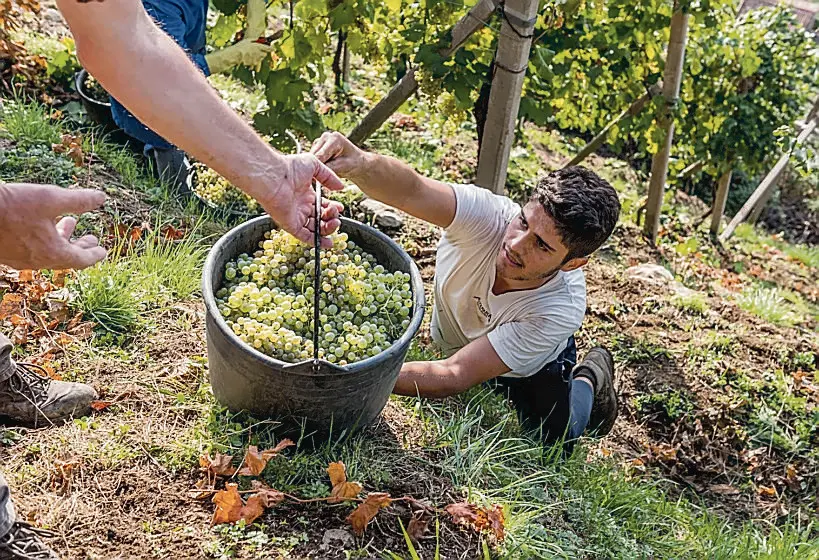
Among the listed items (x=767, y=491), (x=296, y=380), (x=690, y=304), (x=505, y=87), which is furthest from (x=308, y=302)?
(x=690, y=304)

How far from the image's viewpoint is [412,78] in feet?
12.2

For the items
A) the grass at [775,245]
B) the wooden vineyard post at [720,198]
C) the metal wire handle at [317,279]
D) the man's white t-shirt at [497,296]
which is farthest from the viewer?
the grass at [775,245]

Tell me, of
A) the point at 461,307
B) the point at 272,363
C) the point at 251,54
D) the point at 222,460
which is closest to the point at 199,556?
the point at 222,460

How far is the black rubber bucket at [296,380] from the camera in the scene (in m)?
2.04

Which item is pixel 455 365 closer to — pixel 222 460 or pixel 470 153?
pixel 222 460

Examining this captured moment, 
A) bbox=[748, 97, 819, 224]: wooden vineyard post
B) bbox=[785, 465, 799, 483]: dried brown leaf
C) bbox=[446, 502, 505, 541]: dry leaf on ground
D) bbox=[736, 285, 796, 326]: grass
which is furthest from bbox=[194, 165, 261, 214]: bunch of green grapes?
bbox=[748, 97, 819, 224]: wooden vineyard post

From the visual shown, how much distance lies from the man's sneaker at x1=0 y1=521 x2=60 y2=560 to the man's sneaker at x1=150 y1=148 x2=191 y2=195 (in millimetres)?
2328

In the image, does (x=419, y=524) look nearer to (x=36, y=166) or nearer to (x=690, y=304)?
(x=36, y=166)

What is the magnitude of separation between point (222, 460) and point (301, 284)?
58 centimetres

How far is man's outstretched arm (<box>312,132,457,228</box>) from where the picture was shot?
236 centimetres

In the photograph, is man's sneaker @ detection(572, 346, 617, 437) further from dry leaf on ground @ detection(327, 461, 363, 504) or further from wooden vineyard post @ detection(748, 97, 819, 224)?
wooden vineyard post @ detection(748, 97, 819, 224)

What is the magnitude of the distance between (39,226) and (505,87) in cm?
219

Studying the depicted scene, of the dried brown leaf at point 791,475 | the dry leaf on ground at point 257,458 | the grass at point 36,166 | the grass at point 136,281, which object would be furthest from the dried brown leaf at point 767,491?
the grass at point 36,166

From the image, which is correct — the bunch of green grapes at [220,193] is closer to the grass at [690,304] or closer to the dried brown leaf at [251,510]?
the dried brown leaf at [251,510]
